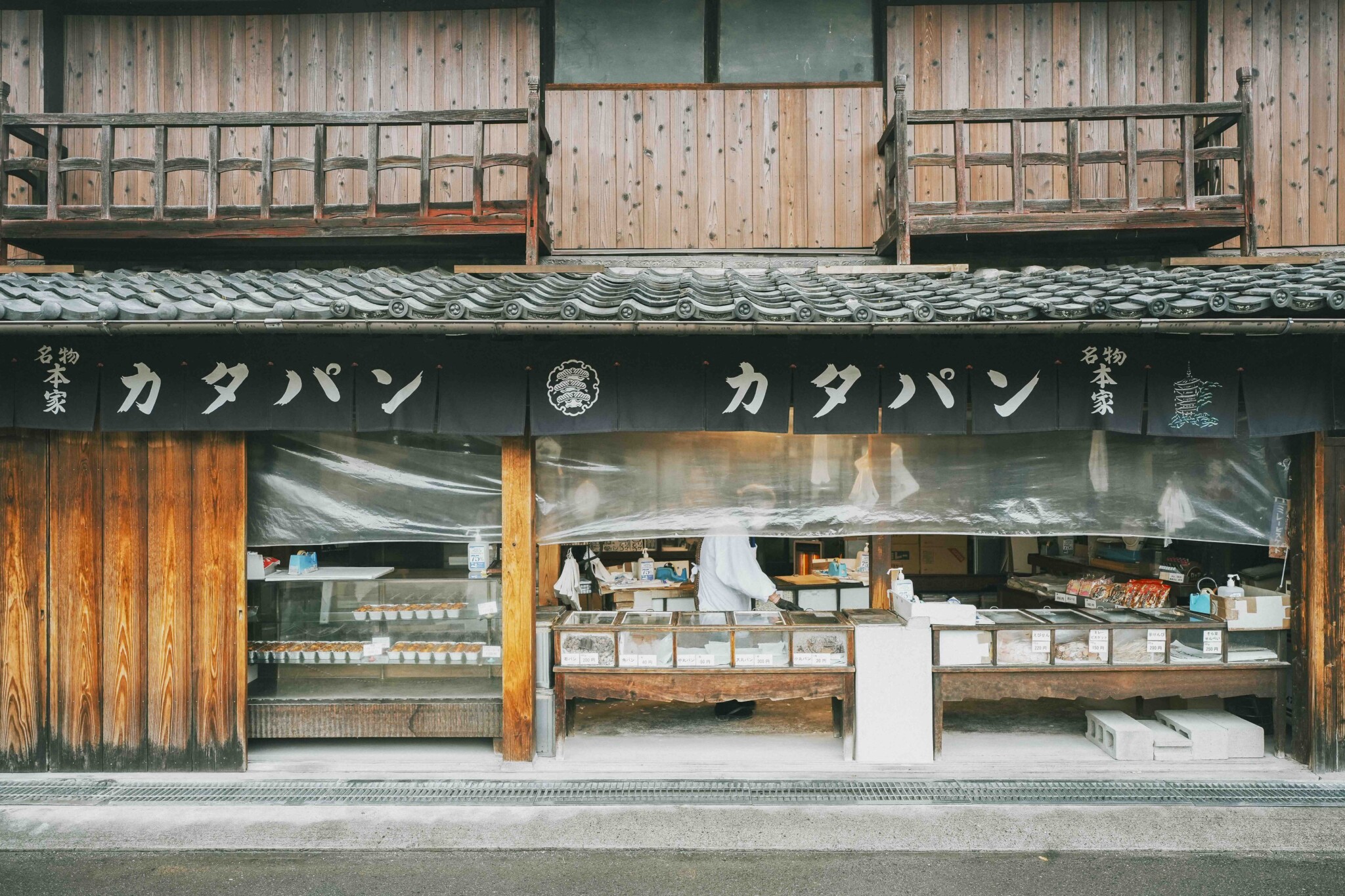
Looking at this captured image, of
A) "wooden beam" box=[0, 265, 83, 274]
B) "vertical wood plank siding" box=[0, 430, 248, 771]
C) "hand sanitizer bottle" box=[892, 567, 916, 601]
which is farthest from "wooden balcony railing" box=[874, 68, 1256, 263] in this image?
"wooden beam" box=[0, 265, 83, 274]

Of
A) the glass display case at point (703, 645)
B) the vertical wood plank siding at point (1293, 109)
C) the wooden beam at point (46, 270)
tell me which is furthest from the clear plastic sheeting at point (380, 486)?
the vertical wood plank siding at point (1293, 109)

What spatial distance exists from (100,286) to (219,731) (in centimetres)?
407

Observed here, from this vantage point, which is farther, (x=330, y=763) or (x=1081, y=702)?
(x=1081, y=702)

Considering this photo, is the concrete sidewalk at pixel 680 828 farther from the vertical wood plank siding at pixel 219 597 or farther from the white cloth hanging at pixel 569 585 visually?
the white cloth hanging at pixel 569 585

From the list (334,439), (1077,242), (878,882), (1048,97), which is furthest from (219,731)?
(1048,97)

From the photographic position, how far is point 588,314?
5.47 meters

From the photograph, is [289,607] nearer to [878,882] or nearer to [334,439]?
[334,439]

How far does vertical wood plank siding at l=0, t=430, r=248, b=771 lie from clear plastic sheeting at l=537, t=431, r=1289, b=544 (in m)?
2.98

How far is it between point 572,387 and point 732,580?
311cm

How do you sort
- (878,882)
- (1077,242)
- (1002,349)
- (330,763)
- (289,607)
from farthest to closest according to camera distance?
1. (1077,242)
2. (289,607)
3. (330,763)
4. (1002,349)
5. (878,882)

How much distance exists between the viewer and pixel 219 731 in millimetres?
6551

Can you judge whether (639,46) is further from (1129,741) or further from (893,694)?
(1129,741)

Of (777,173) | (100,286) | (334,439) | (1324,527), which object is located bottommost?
(1324,527)

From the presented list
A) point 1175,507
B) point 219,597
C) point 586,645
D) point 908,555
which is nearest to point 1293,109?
point 1175,507
